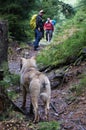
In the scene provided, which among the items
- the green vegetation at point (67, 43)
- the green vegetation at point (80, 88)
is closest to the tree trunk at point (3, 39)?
the green vegetation at point (67, 43)

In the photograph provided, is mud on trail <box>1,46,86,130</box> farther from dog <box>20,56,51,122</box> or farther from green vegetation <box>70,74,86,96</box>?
dog <box>20,56,51,122</box>

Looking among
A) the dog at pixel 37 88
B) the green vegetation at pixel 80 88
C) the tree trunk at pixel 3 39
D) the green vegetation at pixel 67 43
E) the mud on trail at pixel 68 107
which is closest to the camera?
the dog at pixel 37 88

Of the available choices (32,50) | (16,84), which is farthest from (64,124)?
(32,50)

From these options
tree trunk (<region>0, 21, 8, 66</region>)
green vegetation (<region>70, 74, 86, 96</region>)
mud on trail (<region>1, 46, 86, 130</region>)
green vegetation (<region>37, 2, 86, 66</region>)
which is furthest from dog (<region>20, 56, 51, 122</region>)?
green vegetation (<region>37, 2, 86, 66</region>)

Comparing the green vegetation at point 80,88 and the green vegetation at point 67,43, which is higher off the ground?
the green vegetation at point 67,43

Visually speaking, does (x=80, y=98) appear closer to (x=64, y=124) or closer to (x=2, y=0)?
(x=64, y=124)

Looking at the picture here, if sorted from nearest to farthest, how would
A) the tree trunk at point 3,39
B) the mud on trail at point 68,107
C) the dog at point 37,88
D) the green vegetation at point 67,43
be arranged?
the dog at point 37,88, the mud on trail at point 68,107, the tree trunk at point 3,39, the green vegetation at point 67,43

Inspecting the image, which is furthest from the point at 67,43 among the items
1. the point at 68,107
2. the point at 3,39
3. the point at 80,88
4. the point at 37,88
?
the point at 37,88

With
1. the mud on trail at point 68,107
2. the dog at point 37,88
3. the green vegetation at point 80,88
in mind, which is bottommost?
the mud on trail at point 68,107

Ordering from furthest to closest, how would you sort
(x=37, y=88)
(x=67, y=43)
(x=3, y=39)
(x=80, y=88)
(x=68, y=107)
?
1. (x=67, y=43)
2. (x=3, y=39)
3. (x=80, y=88)
4. (x=68, y=107)
5. (x=37, y=88)

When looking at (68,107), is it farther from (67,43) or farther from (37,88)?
(67,43)

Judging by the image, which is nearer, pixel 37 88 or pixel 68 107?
pixel 37 88

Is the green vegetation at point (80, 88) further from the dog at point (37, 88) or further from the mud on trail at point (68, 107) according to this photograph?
the dog at point (37, 88)

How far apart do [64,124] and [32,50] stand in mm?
12960
